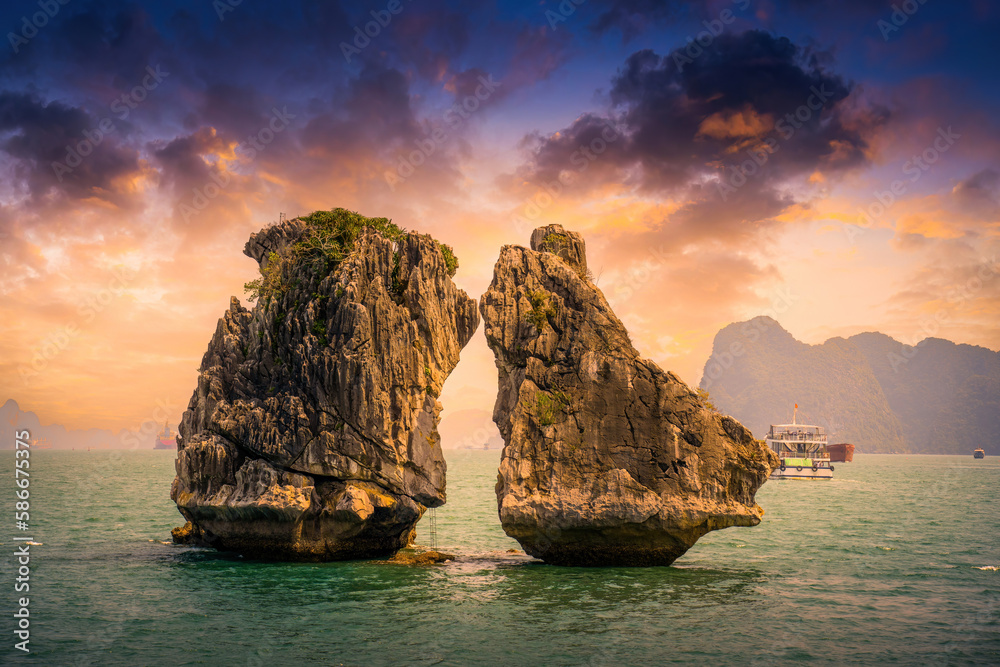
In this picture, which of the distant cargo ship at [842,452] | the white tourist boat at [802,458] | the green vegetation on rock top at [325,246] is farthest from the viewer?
the distant cargo ship at [842,452]

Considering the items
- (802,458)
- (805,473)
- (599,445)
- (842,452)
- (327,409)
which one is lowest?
(805,473)

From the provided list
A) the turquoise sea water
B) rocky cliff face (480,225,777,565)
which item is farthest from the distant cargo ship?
rocky cliff face (480,225,777,565)

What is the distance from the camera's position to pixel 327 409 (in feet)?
96.3

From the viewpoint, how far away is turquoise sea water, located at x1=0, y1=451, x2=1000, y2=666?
707 inches

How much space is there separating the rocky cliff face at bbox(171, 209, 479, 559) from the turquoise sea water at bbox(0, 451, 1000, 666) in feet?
6.18

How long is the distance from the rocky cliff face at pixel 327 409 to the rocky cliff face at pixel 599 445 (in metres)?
3.75

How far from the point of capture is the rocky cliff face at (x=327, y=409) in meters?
28.5

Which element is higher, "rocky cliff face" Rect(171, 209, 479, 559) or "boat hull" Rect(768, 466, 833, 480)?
"rocky cliff face" Rect(171, 209, 479, 559)

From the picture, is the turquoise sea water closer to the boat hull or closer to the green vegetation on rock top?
the green vegetation on rock top

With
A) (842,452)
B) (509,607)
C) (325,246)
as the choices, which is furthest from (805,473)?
(509,607)

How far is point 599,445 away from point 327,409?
11.4 metres

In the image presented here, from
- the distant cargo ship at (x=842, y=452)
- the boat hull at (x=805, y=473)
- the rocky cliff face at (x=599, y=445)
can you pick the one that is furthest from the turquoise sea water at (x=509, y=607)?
the distant cargo ship at (x=842, y=452)

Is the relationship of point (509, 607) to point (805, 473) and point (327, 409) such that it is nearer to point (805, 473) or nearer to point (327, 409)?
point (327, 409)

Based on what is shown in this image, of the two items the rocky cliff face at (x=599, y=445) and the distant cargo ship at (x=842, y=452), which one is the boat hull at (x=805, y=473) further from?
the rocky cliff face at (x=599, y=445)
